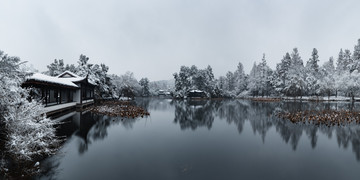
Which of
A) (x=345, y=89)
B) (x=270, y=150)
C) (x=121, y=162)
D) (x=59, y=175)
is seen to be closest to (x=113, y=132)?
(x=121, y=162)

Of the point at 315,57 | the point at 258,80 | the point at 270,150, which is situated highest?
the point at 315,57

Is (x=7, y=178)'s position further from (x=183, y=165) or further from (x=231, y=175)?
(x=231, y=175)

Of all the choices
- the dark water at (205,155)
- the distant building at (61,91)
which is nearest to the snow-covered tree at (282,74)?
the dark water at (205,155)

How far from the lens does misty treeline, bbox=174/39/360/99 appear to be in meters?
53.0

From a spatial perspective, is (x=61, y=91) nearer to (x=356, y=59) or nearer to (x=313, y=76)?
(x=313, y=76)

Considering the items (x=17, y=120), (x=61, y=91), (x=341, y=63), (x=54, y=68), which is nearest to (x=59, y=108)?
(x=61, y=91)

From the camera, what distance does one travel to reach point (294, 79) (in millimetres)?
53719

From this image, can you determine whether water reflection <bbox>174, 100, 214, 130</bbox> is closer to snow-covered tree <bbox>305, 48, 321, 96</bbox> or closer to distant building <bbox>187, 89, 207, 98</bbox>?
distant building <bbox>187, 89, 207, 98</bbox>

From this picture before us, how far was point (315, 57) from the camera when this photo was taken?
6769cm

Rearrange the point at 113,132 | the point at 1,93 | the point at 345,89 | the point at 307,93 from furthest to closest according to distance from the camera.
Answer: the point at 307,93
the point at 345,89
the point at 113,132
the point at 1,93

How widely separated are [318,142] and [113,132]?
13261mm

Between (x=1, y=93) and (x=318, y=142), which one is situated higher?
(x=1, y=93)

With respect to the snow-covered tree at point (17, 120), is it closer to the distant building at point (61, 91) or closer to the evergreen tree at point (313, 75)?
the distant building at point (61, 91)

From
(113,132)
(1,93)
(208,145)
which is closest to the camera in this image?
(1,93)
